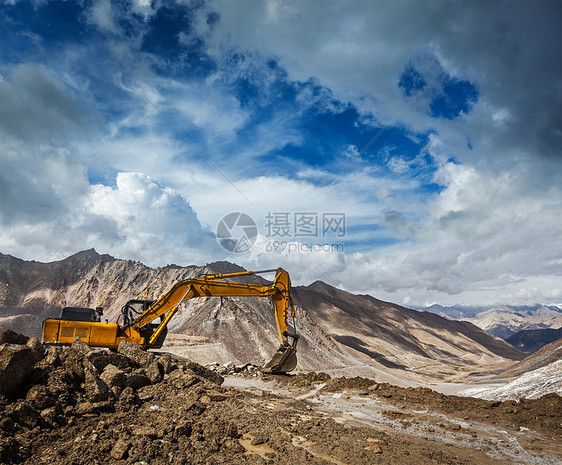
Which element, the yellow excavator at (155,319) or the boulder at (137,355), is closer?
the boulder at (137,355)

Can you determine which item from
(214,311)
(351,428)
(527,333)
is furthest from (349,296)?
(527,333)

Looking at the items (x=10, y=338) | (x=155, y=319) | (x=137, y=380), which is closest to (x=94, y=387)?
(x=137, y=380)

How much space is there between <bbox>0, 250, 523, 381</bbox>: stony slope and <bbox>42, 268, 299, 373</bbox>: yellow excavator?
18444mm

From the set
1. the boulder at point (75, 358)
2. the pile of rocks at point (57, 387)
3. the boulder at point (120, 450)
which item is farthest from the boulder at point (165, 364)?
the boulder at point (120, 450)

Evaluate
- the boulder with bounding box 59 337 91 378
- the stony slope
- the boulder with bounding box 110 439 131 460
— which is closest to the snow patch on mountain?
the boulder with bounding box 110 439 131 460

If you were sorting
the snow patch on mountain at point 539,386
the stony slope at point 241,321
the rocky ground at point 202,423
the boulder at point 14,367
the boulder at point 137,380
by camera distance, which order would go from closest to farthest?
the rocky ground at point 202,423 → the boulder at point 14,367 → the boulder at point 137,380 → the snow patch on mountain at point 539,386 → the stony slope at point 241,321

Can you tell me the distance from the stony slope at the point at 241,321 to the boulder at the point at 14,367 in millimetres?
27362

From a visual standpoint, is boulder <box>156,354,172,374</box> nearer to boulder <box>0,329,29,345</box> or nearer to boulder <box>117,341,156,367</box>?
boulder <box>117,341,156,367</box>

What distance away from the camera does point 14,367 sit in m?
7.59

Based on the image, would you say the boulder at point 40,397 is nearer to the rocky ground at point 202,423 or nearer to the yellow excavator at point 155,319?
the rocky ground at point 202,423

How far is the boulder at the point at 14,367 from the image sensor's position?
7371 millimetres

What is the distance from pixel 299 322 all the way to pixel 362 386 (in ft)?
122

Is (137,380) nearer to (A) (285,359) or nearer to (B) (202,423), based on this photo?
(B) (202,423)

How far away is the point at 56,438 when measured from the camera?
21.4ft
